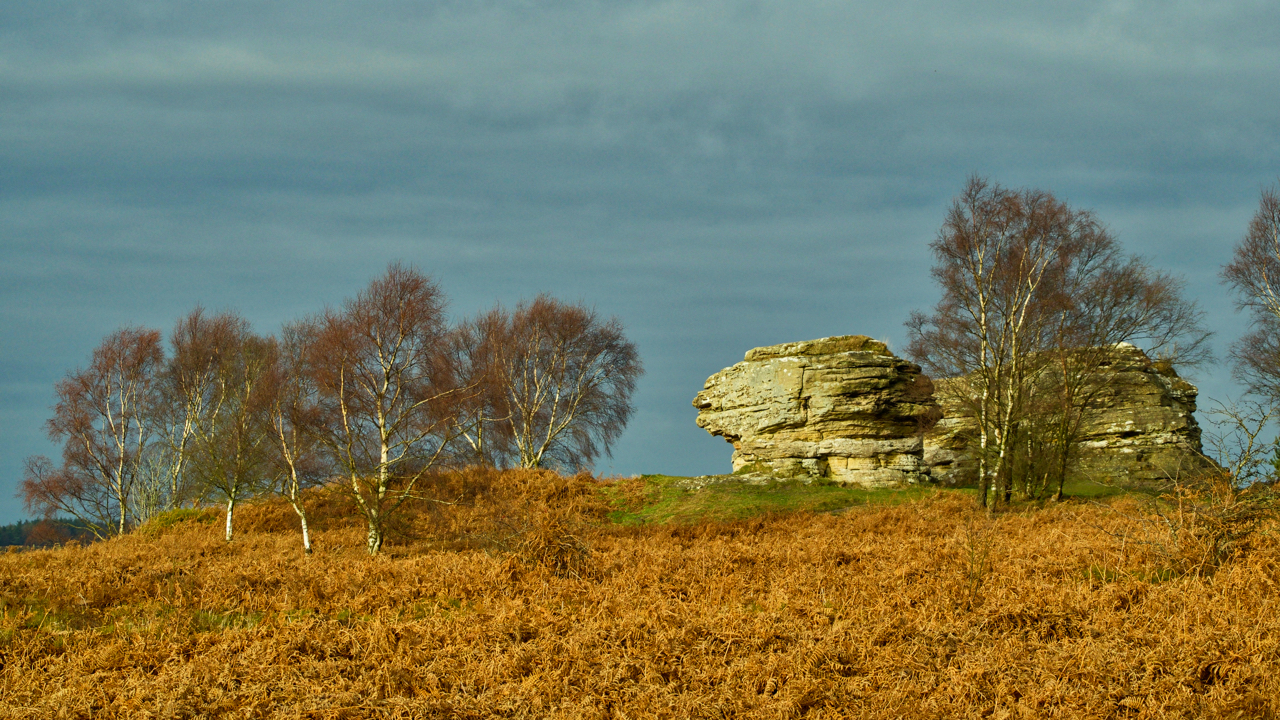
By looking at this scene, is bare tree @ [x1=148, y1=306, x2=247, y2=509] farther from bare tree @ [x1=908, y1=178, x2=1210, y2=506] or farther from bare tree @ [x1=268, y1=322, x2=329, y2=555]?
bare tree @ [x1=908, y1=178, x2=1210, y2=506]

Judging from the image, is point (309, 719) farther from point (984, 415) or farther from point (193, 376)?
point (193, 376)

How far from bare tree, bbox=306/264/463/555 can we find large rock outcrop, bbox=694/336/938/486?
515 inches

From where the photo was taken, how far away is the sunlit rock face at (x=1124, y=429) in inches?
1124

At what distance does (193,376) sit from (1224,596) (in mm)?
32101

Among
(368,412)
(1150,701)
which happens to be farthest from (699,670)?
(368,412)

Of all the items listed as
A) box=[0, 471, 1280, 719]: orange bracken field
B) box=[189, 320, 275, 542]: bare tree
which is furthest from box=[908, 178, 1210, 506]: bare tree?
box=[189, 320, 275, 542]: bare tree

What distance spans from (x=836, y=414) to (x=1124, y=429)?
11.0 metres

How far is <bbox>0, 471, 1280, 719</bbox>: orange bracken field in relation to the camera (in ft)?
23.4

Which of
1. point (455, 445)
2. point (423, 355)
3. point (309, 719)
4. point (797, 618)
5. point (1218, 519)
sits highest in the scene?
point (423, 355)

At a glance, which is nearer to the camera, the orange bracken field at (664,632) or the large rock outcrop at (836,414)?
the orange bracken field at (664,632)

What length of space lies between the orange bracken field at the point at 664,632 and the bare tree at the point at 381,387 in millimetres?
5081

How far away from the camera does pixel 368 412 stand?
1967 centimetres

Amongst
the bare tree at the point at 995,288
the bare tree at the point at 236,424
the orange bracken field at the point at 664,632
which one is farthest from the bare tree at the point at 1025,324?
the bare tree at the point at 236,424

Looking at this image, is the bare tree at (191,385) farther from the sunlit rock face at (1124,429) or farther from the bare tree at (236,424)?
the sunlit rock face at (1124,429)
